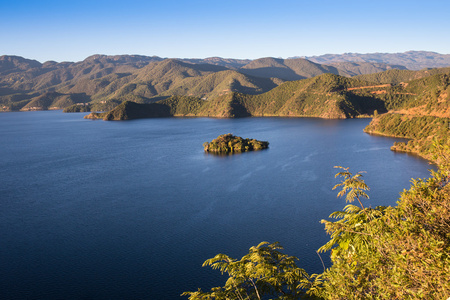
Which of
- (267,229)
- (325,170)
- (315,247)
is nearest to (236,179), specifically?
(325,170)

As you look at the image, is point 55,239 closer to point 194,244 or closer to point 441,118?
point 194,244

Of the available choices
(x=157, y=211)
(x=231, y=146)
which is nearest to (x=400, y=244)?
(x=157, y=211)

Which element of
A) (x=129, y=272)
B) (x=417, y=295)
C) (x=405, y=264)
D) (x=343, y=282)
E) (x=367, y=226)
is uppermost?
(x=367, y=226)

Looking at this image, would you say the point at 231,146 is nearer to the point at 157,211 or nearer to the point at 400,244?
the point at 157,211

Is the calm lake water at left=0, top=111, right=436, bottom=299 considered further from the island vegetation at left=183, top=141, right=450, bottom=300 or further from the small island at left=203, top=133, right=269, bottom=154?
the island vegetation at left=183, top=141, right=450, bottom=300

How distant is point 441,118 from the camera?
151000mm

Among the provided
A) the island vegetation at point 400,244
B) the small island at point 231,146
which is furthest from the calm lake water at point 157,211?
the island vegetation at point 400,244

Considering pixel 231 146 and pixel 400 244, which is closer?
pixel 400 244

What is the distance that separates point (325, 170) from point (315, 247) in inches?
2360

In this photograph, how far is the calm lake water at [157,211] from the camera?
52844 millimetres

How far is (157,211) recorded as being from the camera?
262ft

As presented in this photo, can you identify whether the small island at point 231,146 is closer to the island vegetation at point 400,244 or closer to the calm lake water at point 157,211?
the calm lake water at point 157,211

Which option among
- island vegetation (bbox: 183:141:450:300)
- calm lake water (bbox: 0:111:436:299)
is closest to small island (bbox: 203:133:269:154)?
calm lake water (bbox: 0:111:436:299)

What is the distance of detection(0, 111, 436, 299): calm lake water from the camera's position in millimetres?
52844
